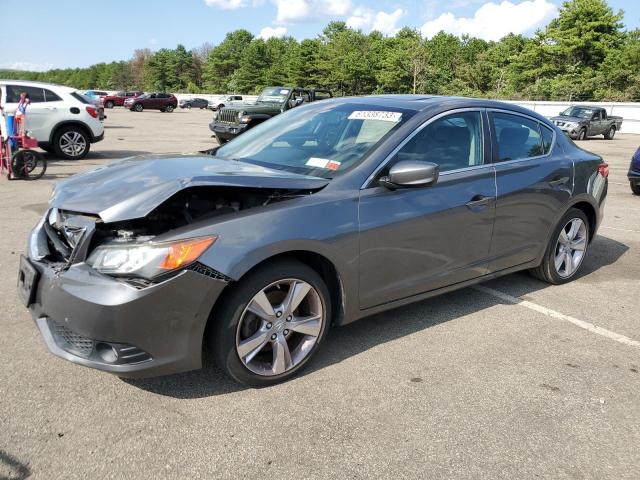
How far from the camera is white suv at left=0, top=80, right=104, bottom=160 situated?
12.0 m

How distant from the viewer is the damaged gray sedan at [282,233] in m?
2.67

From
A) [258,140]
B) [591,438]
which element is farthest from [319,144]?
[591,438]

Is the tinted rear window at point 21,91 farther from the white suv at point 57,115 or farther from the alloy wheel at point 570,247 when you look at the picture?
the alloy wheel at point 570,247

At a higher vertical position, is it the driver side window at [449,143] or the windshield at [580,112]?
the driver side window at [449,143]

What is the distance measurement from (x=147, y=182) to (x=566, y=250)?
3.81 metres

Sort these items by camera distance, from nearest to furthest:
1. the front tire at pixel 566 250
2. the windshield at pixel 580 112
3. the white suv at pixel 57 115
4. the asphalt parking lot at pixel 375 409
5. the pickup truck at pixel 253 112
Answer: the asphalt parking lot at pixel 375 409 < the front tire at pixel 566 250 < the white suv at pixel 57 115 < the pickup truck at pixel 253 112 < the windshield at pixel 580 112

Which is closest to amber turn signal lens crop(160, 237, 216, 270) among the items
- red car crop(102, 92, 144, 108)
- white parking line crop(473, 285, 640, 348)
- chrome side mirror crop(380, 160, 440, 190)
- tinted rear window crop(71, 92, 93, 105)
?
chrome side mirror crop(380, 160, 440, 190)

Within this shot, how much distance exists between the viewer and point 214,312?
2.84 m

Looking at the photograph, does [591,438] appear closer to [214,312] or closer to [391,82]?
[214,312]

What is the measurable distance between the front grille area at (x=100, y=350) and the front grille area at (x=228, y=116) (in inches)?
507

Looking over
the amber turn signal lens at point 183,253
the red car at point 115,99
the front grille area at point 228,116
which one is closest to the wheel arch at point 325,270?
the amber turn signal lens at point 183,253

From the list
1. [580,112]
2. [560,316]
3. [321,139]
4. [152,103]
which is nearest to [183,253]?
[321,139]

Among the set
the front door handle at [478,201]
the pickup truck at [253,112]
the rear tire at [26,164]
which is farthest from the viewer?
the pickup truck at [253,112]

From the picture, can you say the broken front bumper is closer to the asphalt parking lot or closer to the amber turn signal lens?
the amber turn signal lens
